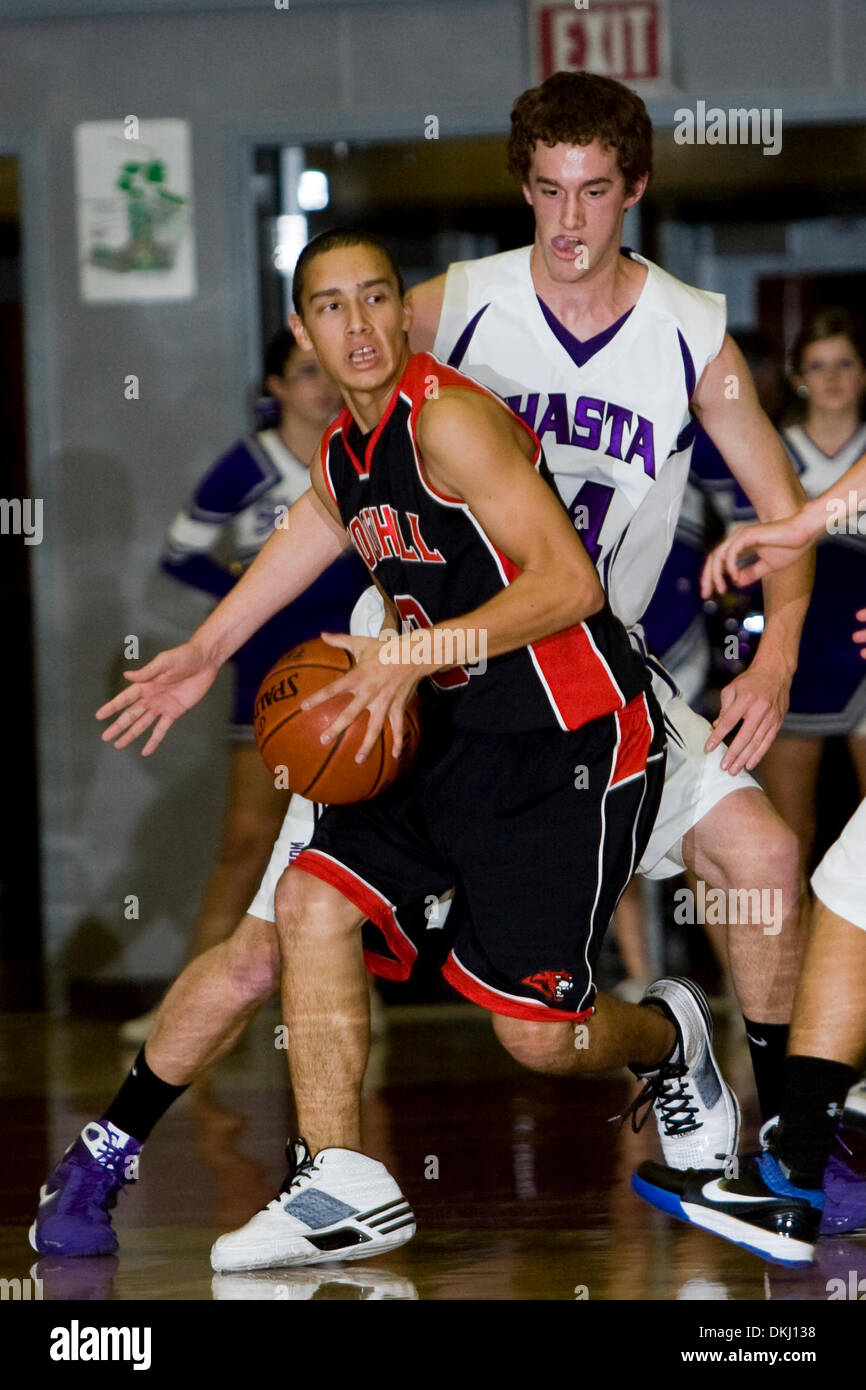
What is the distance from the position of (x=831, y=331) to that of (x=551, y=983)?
2423 mm

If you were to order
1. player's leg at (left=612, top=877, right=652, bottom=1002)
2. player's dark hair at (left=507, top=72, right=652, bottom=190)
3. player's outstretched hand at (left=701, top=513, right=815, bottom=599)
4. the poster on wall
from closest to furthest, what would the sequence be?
1. player's outstretched hand at (left=701, top=513, right=815, bottom=599)
2. player's dark hair at (left=507, top=72, right=652, bottom=190)
3. player's leg at (left=612, top=877, right=652, bottom=1002)
4. the poster on wall

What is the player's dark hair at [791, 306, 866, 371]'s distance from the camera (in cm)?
463

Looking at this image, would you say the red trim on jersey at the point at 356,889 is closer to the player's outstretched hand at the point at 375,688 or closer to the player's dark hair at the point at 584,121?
the player's outstretched hand at the point at 375,688

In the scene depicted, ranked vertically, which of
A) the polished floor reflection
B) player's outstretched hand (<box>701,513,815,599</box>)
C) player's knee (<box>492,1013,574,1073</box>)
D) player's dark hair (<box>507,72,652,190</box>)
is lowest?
the polished floor reflection

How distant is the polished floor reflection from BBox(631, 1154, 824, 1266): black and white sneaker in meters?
0.05

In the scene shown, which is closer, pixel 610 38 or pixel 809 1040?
pixel 809 1040

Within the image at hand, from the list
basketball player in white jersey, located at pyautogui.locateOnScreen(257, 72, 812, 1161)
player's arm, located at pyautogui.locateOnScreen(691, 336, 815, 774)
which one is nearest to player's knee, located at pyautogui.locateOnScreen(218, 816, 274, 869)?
basketball player in white jersey, located at pyautogui.locateOnScreen(257, 72, 812, 1161)

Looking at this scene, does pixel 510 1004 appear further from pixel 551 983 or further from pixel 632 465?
pixel 632 465

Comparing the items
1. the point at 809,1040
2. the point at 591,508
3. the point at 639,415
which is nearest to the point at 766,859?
the point at 809,1040

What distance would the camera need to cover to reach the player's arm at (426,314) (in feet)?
10.3

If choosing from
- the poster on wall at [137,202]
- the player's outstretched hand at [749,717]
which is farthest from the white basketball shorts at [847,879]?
the poster on wall at [137,202]

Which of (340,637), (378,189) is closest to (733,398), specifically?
(340,637)

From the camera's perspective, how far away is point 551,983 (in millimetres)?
2844

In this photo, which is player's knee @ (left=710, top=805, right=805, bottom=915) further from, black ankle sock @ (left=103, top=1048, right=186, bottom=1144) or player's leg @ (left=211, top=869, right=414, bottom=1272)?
black ankle sock @ (left=103, top=1048, right=186, bottom=1144)
